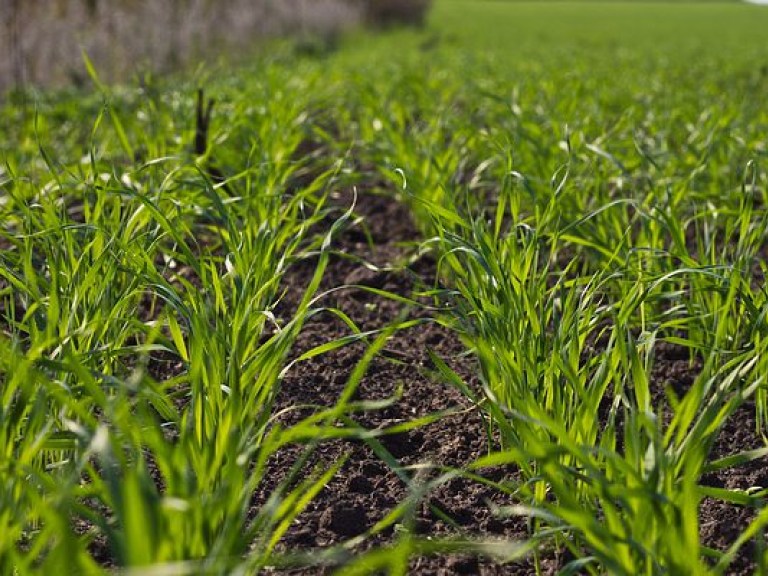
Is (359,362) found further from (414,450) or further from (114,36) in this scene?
(114,36)

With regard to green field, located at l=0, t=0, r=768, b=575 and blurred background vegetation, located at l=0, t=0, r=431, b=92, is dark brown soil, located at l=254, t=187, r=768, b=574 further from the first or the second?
blurred background vegetation, located at l=0, t=0, r=431, b=92

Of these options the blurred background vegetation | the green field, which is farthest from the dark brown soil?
the blurred background vegetation

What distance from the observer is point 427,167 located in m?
3.20

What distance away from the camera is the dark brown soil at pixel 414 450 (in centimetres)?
167

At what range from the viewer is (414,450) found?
2.02 meters

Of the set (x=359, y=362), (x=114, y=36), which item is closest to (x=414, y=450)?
(x=359, y=362)

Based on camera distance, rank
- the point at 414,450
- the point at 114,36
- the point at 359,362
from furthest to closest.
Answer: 1. the point at 114,36
2. the point at 414,450
3. the point at 359,362

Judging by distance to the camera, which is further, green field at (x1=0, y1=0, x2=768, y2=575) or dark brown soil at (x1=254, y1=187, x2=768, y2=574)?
dark brown soil at (x1=254, y1=187, x2=768, y2=574)

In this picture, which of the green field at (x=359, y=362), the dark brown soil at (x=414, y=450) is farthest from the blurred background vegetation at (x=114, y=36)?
the dark brown soil at (x=414, y=450)

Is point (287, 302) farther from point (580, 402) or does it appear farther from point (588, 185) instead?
point (580, 402)

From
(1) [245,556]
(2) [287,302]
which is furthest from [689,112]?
(1) [245,556]

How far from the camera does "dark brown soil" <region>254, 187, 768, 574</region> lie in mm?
1675

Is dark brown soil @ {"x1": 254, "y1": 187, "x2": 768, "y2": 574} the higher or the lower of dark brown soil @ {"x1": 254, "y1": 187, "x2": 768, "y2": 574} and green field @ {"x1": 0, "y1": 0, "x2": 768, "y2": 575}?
the lower

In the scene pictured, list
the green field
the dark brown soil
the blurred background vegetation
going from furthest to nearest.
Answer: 1. the blurred background vegetation
2. the dark brown soil
3. the green field
